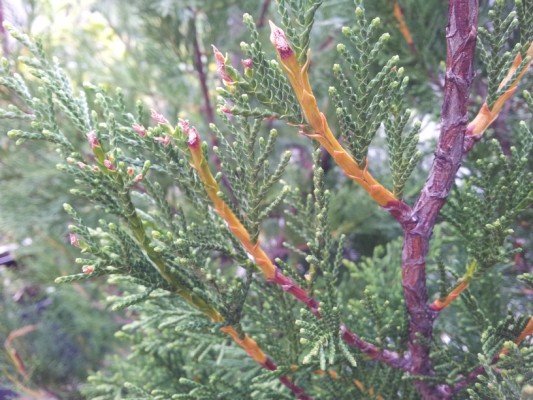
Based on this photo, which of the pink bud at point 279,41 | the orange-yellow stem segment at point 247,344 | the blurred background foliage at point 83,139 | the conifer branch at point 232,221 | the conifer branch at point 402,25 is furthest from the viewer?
the blurred background foliage at point 83,139

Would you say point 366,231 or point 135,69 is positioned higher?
point 135,69

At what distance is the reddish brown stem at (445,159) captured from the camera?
69cm

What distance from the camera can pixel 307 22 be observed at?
2.16 ft

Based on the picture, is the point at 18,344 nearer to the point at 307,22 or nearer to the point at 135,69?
the point at 135,69

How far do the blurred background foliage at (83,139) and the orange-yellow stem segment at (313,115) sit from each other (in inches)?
19.4

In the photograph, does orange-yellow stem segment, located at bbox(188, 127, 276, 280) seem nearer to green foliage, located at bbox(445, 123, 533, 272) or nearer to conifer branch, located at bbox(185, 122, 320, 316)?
conifer branch, located at bbox(185, 122, 320, 316)

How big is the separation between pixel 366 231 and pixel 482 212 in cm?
87

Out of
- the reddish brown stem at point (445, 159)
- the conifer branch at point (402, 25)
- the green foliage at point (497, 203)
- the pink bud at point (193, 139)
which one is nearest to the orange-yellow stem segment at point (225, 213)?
the pink bud at point (193, 139)

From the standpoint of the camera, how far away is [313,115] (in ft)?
2.27

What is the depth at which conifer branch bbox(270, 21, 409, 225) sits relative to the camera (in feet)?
2.12

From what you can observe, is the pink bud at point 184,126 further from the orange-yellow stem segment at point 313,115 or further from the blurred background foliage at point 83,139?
the blurred background foliage at point 83,139

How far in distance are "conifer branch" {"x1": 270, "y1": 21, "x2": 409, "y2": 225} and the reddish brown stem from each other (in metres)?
0.04

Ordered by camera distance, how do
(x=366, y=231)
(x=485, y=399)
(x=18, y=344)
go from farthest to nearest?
(x=18, y=344) < (x=366, y=231) < (x=485, y=399)

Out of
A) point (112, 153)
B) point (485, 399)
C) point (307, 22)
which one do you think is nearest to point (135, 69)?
point (112, 153)
